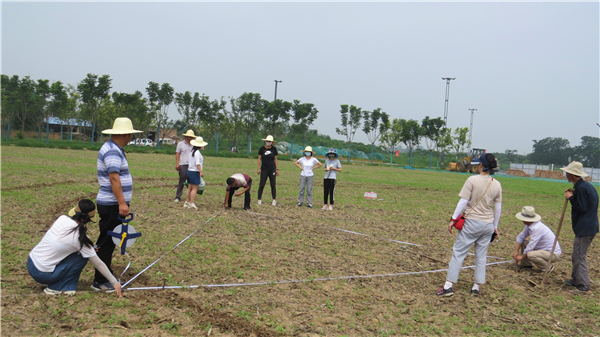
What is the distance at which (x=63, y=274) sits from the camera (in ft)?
14.3

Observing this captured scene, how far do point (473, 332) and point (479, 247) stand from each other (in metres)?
1.33

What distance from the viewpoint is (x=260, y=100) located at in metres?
51.8

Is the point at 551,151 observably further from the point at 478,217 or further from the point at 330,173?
the point at 478,217

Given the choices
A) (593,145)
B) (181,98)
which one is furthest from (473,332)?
(593,145)

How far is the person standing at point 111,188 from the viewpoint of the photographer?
174 inches

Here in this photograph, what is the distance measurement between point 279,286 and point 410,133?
56381 mm

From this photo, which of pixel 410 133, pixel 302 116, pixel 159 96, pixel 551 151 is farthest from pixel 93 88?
pixel 551 151

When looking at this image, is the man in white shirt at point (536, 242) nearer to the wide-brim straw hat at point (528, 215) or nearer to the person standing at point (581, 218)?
the wide-brim straw hat at point (528, 215)

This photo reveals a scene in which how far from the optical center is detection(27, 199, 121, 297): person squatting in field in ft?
13.8

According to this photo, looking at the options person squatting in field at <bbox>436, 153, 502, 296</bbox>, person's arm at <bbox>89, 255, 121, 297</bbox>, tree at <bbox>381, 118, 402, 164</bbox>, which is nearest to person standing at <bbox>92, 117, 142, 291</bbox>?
person's arm at <bbox>89, 255, 121, 297</bbox>

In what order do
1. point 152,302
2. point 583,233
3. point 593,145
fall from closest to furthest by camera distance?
point 152,302 → point 583,233 → point 593,145

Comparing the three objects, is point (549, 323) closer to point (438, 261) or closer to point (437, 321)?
point (437, 321)

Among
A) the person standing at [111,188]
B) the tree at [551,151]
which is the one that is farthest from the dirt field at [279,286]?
the tree at [551,151]

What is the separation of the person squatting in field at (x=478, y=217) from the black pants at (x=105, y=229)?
4.09 meters
